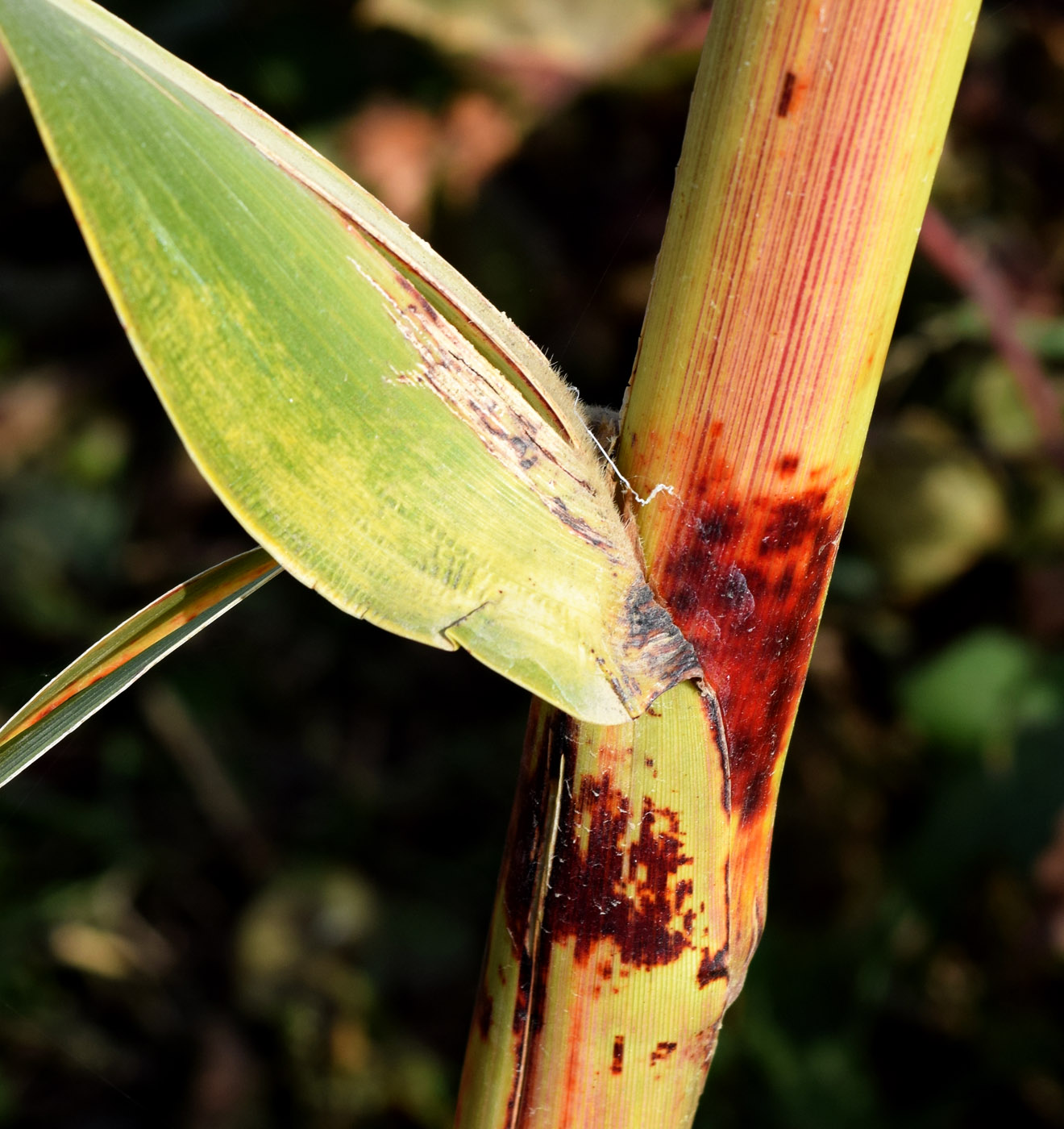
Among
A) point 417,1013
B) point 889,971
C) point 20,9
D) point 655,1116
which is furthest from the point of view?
point 417,1013

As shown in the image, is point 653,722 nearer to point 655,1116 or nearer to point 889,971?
point 655,1116

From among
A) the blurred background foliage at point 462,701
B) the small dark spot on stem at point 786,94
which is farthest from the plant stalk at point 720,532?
the blurred background foliage at point 462,701

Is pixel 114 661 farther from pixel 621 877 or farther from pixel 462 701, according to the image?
pixel 462 701

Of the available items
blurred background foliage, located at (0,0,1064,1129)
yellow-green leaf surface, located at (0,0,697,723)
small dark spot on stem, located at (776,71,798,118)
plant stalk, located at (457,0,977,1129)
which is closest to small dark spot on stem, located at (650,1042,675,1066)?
plant stalk, located at (457,0,977,1129)

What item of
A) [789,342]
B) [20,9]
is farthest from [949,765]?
[20,9]

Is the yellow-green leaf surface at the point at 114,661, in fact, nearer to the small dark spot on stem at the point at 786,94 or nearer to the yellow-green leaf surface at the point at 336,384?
the yellow-green leaf surface at the point at 336,384

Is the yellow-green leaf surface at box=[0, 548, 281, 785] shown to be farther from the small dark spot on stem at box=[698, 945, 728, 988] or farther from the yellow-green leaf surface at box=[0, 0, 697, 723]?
the small dark spot on stem at box=[698, 945, 728, 988]
